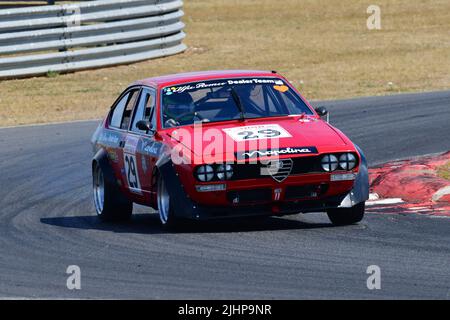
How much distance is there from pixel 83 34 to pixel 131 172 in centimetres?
1350

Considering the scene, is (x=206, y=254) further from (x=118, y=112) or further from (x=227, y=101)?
(x=118, y=112)

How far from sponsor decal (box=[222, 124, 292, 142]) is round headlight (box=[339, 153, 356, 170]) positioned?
0.48 meters

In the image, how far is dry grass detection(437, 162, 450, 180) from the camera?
42.5ft

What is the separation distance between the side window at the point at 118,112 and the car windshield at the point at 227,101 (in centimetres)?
99

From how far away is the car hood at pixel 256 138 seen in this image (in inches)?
403

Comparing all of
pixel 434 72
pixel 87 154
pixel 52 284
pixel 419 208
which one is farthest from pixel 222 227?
pixel 434 72

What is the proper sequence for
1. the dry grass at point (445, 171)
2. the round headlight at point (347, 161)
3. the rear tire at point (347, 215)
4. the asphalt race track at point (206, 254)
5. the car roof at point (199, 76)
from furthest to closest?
the dry grass at point (445, 171) → the car roof at point (199, 76) → the rear tire at point (347, 215) → the round headlight at point (347, 161) → the asphalt race track at point (206, 254)

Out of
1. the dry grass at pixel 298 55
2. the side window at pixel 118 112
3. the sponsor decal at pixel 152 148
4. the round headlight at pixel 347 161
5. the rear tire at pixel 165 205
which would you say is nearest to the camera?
the round headlight at pixel 347 161

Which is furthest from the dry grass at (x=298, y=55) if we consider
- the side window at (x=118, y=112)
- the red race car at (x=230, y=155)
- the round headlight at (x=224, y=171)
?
the round headlight at (x=224, y=171)

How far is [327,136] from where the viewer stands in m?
10.6

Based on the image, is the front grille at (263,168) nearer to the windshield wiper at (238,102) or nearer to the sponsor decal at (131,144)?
the windshield wiper at (238,102)

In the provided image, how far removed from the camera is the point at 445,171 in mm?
13180

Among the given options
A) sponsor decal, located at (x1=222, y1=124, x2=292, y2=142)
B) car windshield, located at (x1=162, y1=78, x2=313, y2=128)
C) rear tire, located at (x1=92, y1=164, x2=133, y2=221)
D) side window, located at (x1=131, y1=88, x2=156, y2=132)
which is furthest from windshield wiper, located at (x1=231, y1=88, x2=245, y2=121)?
rear tire, located at (x1=92, y1=164, x2=133, y2=221)

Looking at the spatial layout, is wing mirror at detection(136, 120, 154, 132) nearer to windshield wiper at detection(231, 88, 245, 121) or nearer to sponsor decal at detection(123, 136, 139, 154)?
sponsor decal at detection(123, 136, 139, 154)
